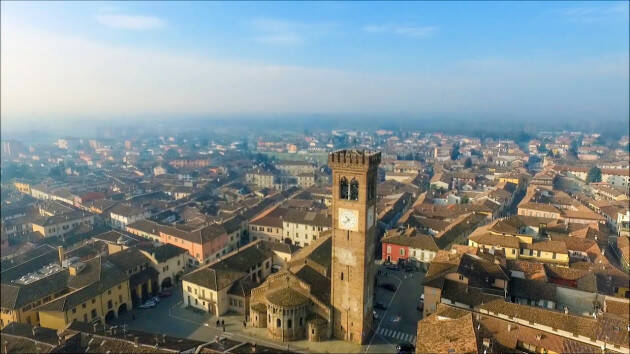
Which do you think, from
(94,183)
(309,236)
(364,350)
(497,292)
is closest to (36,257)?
(309,236)

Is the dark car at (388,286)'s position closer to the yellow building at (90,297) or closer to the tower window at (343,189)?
the tower window at (343,189)

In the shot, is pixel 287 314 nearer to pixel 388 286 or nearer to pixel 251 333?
pixel 251 333

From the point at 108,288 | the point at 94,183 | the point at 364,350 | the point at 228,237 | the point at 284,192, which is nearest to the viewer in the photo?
the point at 364,350

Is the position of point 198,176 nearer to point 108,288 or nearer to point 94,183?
point 94,183

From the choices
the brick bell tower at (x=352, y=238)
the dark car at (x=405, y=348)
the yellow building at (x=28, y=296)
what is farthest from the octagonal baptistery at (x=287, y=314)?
the yellow building at (x=28, y=296)

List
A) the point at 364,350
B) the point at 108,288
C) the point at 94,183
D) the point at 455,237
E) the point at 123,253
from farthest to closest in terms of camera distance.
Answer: the point at 94,183
the point at 455,237
the point at 123,253
the point at 108,288
the point at 364,350

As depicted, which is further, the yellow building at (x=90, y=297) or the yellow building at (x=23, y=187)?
the yellow building at (x=23, y=187)

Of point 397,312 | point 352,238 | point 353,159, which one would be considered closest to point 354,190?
point 353,159
